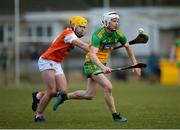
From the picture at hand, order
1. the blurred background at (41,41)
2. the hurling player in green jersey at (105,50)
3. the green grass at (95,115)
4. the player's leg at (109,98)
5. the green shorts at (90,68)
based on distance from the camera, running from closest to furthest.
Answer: the green grass at (95,115)
the hurling player in green jersey at (105,50)
the player's leg at (109,98)
the green shorts at (90,68)
the blurred background at (41,41)

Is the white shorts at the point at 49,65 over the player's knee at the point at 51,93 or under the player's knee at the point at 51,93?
over

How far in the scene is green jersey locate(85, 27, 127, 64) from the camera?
45.3 feet

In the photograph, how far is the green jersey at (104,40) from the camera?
13808mm

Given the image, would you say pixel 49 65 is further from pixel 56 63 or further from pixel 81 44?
pixel 81 44

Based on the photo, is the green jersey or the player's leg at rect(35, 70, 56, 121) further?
the player's leg at rect(35, 70, 56, 121)

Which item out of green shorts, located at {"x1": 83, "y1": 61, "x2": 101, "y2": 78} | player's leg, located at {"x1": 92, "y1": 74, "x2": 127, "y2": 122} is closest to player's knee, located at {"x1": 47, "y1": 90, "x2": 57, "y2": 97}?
green shorts, located at {"x1": 83, "y1": 61, "x2": 101, "y2": 78}

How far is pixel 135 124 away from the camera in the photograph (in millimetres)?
13086

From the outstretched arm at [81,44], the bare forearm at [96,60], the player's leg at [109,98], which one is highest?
the outstretched arm at [81,44]

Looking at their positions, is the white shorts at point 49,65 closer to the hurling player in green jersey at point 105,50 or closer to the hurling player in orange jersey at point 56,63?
the hurling player in orange jersey at point 56,63

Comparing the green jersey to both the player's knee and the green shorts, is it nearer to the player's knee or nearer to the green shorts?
the green shorts

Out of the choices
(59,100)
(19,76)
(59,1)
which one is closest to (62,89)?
(59,100)

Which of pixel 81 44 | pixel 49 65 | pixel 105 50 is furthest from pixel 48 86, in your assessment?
pixel 105 50

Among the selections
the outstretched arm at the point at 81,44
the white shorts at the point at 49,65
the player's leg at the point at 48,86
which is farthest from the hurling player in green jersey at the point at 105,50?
the player's leg at the point at 48,86

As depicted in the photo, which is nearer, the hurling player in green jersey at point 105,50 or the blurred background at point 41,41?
the hurling player in green jersey at point 105,50
